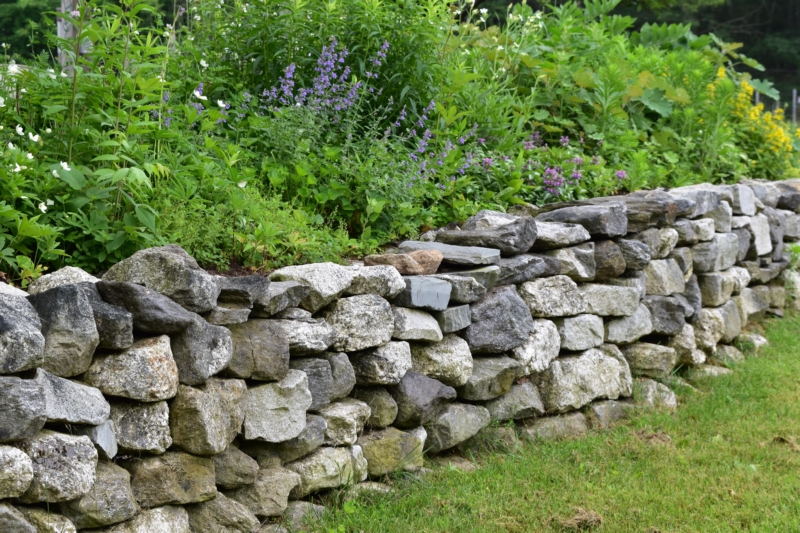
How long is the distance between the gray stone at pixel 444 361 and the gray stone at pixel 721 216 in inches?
128

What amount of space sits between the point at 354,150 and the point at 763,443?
2.77m

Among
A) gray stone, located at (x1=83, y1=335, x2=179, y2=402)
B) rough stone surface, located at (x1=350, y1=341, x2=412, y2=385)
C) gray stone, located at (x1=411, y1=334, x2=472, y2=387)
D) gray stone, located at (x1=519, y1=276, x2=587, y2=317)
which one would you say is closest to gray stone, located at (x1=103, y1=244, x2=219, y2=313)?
gray stone, located at (x1=83, y1=335, x2=179, y2=402)

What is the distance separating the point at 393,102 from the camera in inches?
201

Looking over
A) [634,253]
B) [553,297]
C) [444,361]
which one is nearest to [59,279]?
[444,361]

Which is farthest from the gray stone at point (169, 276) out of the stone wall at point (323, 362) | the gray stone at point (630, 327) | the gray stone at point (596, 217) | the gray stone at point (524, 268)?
the gray stone at point (630, 327)

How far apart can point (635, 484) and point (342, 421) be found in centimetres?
149

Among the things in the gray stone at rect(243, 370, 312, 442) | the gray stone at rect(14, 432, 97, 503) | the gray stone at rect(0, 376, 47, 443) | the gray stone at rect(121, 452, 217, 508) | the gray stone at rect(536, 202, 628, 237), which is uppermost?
the gray stone at rect(536, 202, 628, 237)

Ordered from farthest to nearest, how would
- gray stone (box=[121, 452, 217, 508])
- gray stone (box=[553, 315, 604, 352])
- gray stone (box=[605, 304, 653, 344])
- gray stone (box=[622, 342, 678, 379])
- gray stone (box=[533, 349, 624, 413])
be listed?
gray stone (box=[622, 342, 678, 379]) → gray stone (box=[605, 304, 653, 344]) → gray stone (box=[553, 315, 604, 352]) → gray stone (box=[533, 349, 624, 413]) → gray stone (box=[121, 452, 217, 508])

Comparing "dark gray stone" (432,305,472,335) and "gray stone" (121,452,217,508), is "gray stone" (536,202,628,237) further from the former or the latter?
"gray stone" (121,452,217,508)

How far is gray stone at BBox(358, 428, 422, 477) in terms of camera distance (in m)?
3.60

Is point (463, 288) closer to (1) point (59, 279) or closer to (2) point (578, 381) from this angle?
(2) point (578, 381)

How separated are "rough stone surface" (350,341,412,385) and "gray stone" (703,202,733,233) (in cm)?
369

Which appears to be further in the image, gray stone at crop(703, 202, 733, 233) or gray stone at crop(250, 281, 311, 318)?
gray stone at crop(703, 202, 733, 233)

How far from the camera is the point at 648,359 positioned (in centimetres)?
525
